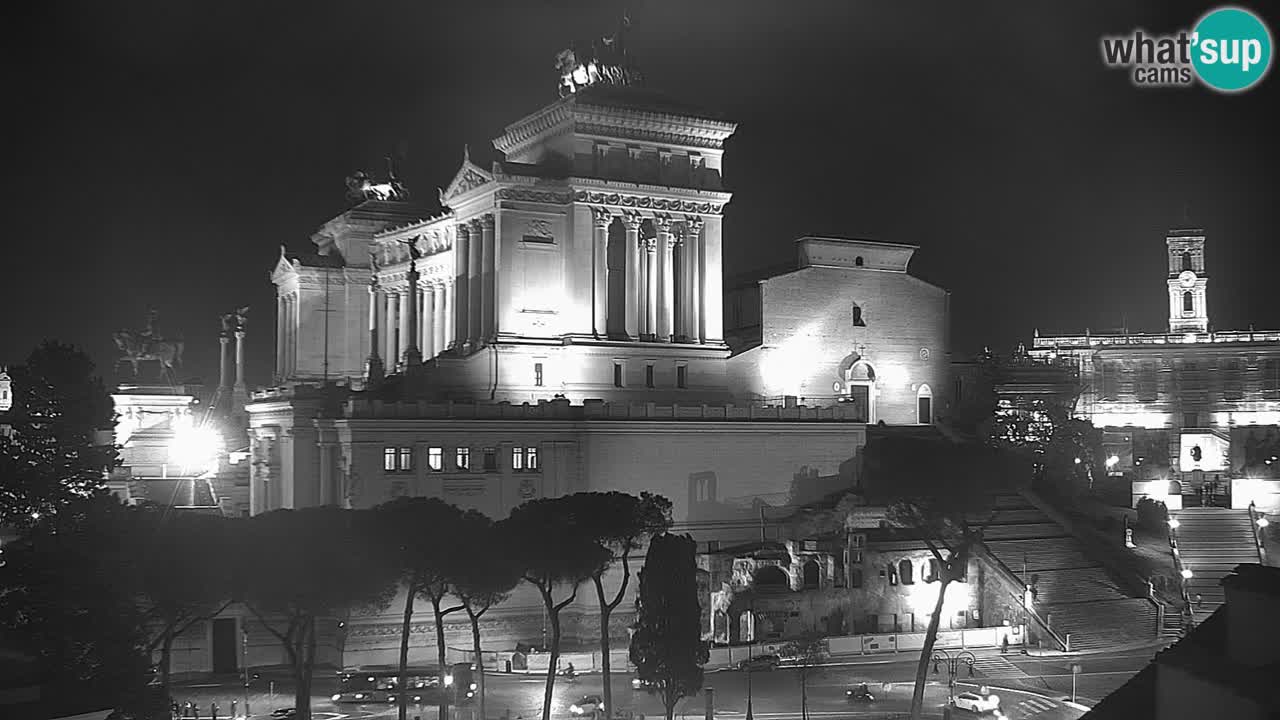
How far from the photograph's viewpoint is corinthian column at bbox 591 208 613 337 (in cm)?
7981

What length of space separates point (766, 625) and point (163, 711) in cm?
3070

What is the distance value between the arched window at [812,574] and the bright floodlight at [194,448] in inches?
1746

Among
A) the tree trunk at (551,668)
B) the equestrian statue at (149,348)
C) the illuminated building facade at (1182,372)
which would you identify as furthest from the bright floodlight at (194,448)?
the illuminated building facade at (1182,372)

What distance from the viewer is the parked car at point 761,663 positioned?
202 feet

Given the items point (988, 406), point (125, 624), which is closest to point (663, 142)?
point (988, 406)

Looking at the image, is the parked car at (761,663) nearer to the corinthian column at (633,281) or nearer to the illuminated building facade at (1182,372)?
the corinthian column at (633,281)

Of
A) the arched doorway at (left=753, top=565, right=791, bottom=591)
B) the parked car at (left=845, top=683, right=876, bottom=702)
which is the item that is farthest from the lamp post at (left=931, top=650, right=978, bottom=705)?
the arched doorway at (left=753, top=565, right=791, bottom=591)

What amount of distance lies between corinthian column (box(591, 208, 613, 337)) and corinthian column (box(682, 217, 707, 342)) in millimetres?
5374

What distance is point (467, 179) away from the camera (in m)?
81.1

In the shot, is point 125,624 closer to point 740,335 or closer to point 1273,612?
point 1273,612

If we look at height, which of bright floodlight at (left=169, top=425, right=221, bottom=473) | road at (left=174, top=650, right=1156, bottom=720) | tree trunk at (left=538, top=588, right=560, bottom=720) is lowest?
road at (left=174, top=650, right=1156, bottom=720)

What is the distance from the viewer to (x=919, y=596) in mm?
69375

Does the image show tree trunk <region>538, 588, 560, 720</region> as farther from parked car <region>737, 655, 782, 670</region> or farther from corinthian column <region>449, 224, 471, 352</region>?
corinthian column <region>449, 224, 471, 352</region>

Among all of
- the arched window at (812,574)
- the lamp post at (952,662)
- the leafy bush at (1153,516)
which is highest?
the leafy bush at (1153,516)
